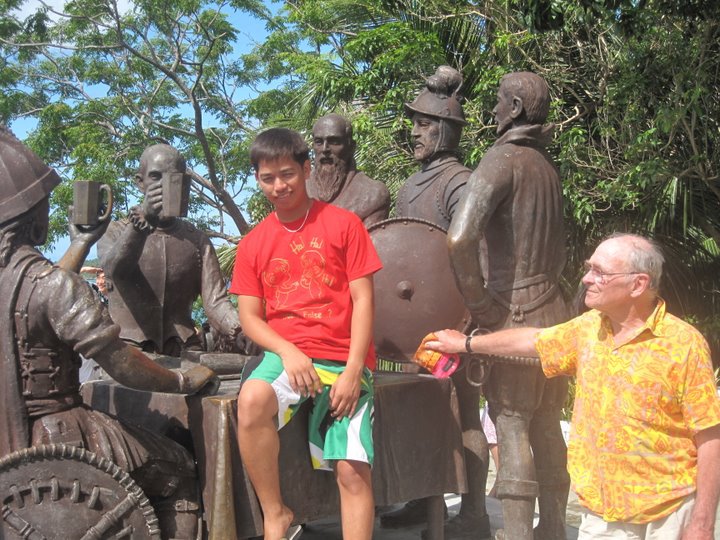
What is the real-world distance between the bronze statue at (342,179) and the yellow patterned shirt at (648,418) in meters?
2.16

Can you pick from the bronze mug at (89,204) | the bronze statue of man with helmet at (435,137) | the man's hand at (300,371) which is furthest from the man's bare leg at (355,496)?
the bronze statue of man with helmet at (435,137)

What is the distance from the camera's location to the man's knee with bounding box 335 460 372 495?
3.03 meters

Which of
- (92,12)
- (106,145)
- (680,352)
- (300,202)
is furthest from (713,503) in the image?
(92,12)

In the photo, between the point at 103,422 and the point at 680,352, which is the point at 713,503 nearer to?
the point at 680,352

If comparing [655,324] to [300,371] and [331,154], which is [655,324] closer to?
[300,371]

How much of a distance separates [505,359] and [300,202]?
1.20 m

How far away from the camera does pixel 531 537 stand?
3775 mm

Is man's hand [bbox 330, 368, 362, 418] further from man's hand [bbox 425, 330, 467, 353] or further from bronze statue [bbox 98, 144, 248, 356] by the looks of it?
bronze statue [bbox 98, 144, 248, 356]

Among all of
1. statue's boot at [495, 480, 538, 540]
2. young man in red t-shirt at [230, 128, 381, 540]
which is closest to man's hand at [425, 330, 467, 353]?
young man in red t-shirt at [230, 128, 381, 540]

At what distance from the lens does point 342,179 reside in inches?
187

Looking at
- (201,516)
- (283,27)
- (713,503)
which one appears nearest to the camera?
(713,503)

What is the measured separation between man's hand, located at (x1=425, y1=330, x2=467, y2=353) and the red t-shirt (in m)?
0.53

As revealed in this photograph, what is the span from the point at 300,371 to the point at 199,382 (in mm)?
552

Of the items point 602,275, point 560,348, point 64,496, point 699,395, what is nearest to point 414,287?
point 560,348
